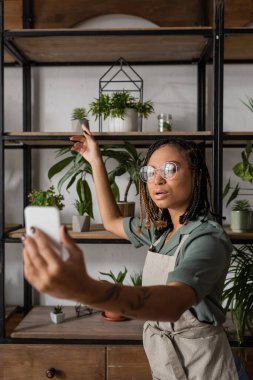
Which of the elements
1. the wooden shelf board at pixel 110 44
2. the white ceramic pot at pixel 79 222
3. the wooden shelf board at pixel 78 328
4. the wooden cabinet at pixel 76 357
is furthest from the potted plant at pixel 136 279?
the wooden shelf board at pixel 110 44

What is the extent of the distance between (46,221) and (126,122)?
1.37 meters

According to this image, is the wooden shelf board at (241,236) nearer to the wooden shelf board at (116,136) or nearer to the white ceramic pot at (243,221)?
the white ceramic pot at (243,221)

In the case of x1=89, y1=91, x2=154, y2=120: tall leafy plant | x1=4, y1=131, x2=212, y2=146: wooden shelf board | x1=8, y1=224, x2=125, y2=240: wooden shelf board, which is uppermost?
x1=89, y1=91, x2=154, y2=120: tall leafy plant

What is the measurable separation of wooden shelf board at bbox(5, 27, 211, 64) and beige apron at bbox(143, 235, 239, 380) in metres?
0.97

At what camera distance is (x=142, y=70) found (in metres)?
2.30

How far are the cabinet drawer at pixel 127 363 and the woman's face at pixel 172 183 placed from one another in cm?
88

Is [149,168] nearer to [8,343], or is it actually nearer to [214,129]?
[214,129]

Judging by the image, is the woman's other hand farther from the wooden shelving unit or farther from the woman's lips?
the woman's lips

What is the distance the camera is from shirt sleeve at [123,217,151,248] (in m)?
1.49

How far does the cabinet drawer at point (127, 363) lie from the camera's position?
5.99 feet

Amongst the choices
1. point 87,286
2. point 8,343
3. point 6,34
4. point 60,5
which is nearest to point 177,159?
point 87,286

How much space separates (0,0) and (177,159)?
114 cm

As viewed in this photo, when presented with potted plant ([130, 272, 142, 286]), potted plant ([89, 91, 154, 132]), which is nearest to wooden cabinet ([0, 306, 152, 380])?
potted plant ([130, 272, 142, 286])

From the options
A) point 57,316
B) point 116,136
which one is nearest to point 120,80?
point 116,136
